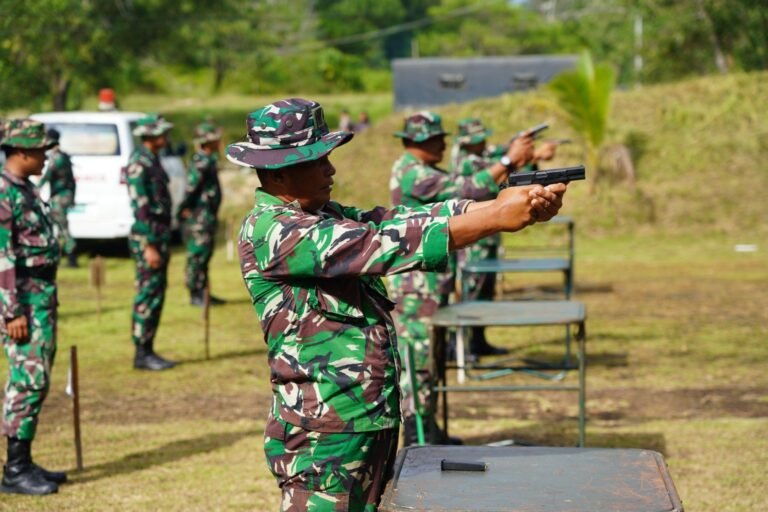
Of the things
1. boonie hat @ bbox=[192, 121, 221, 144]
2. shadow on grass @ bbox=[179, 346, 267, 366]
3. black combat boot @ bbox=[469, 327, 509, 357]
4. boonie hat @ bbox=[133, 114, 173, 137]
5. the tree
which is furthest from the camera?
the tree

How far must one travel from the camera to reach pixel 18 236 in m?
6.49

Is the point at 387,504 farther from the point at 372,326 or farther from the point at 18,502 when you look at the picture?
the point at 18,502

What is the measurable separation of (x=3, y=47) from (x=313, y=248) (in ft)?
75.1

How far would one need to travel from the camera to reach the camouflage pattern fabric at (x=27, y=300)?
21.2 feet

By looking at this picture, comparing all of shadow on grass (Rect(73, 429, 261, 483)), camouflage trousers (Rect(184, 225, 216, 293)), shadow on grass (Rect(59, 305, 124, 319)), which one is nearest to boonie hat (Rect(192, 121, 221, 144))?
camouflage trousers (Rect(184, 225, 216, 293))

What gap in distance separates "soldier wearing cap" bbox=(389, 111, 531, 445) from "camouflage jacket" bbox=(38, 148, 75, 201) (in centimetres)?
803

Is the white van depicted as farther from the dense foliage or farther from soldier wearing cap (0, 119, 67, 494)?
soldier wearing cap (0, 119, 67, 494)

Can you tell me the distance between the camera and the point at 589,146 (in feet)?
68.2

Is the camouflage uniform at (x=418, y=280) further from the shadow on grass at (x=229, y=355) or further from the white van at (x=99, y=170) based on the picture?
the white van at (x=99, y=170)

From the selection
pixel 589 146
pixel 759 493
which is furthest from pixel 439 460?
pixel 589 146

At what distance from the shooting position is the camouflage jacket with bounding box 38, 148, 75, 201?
14469mm

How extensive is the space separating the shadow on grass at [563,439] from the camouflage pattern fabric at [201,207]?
5.87 meters

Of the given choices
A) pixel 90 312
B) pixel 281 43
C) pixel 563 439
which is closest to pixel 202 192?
pixel 90 312

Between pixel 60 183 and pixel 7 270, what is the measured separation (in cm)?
852
